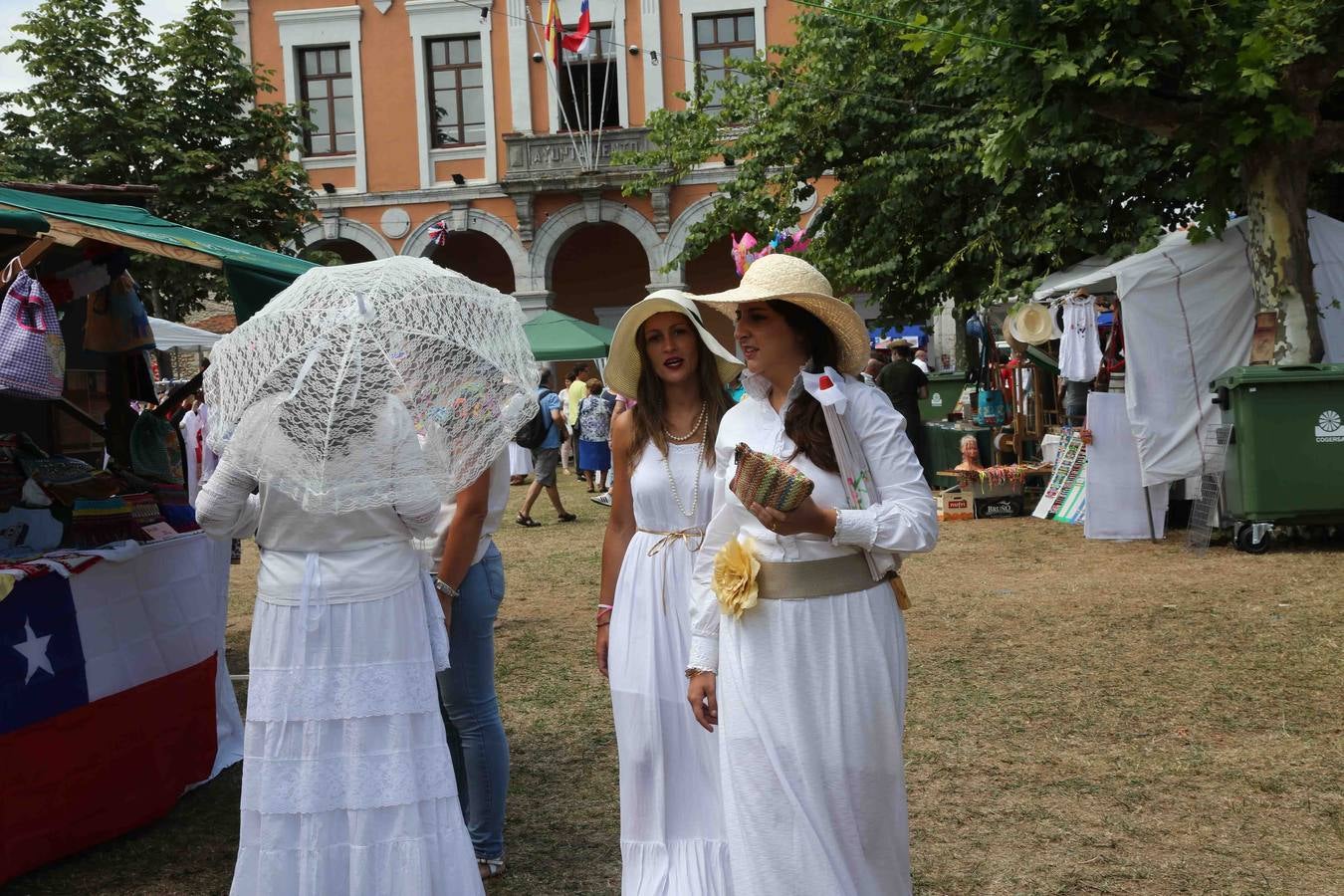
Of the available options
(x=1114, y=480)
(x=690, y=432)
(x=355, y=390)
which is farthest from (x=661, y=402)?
(x=1114, y=480)

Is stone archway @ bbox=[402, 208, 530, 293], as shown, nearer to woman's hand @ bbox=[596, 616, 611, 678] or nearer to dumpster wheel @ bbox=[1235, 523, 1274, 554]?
dumpster wheel @ bbox=[1235, 523, 1274, 554]

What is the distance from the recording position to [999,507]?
13.5m

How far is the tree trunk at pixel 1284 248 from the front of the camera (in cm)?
1060

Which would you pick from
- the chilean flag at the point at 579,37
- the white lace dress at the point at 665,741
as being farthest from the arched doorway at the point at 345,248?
the white lace dress at the point at 665,741

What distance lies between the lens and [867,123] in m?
16.2

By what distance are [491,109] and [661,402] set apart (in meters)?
25.4

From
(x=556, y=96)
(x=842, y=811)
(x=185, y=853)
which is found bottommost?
(x=185, y=853)

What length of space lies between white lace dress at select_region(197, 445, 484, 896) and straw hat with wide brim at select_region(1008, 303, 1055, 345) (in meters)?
11.3

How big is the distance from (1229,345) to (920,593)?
4373 millimetres

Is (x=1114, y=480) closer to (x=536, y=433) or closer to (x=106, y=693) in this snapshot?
(x=536, y=433)

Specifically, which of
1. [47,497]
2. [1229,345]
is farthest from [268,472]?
[1229,345]

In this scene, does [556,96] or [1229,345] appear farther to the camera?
A: [556,96]

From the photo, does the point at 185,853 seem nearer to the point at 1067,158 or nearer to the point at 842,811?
the point at 842,811

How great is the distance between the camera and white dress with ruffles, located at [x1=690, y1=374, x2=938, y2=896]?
9.13ft
